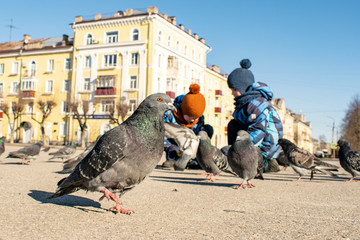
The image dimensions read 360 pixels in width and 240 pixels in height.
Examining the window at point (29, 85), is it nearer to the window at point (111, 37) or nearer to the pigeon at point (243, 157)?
the window at point (111, 37)

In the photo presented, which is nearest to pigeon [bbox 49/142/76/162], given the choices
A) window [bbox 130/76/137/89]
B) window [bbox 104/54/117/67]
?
window [bbox 130/76/137/89]

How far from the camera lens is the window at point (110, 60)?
38.7 m

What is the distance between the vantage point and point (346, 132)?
39.8 m

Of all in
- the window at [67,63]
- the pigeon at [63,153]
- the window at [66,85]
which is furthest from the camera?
the window at [67,63]

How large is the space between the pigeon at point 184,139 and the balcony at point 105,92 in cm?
3028

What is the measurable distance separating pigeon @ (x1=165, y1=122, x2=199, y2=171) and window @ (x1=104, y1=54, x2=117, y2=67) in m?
31.4

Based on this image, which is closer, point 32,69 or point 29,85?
point 29,85

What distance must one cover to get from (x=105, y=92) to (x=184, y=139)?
102 feet

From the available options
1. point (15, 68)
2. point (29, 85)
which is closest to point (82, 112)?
point (29, 85)

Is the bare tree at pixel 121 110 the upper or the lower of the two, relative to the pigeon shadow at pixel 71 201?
upper

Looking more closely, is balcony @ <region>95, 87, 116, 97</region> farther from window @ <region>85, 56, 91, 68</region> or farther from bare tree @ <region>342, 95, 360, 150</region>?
bare tree @ <region>342, 95, 360, 150</region>

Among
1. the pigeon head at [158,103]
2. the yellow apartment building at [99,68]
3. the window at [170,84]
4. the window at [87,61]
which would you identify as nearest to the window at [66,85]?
the yellow apartment building at [99,68]

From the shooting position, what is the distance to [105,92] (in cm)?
3841

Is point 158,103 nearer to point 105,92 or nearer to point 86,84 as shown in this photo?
point 105,92
